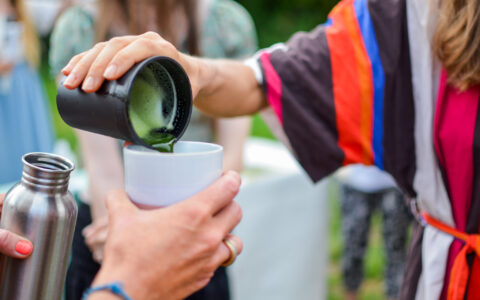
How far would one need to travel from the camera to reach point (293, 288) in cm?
265

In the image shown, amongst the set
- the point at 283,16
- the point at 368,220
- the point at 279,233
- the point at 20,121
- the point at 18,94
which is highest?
the point at 18,94

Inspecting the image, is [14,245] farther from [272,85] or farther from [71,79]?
[272,85]

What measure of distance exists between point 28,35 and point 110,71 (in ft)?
8.81

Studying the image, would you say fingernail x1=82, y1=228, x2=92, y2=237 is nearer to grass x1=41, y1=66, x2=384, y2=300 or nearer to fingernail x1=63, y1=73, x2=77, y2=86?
fingernail x1=63, y1=73, x2=77, y2=86

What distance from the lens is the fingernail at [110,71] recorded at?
2.54 feet

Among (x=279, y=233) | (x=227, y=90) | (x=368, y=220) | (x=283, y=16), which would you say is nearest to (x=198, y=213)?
(x=227, y=90)

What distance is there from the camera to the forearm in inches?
44.1

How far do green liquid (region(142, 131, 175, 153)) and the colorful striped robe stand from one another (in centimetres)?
42

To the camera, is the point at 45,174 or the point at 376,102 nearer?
the point at 45,174

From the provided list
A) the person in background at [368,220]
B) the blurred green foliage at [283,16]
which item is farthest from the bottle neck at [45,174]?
the blurred green foliage at [283,16]

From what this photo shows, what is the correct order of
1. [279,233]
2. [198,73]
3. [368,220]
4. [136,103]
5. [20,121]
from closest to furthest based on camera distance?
[136,103], [198,73], [279,233], [368,220], [20,121]

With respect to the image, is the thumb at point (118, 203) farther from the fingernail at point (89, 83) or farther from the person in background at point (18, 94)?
the person in background at point (18, 94)

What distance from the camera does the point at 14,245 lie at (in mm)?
787

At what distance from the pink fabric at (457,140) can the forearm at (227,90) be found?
1.29ft
